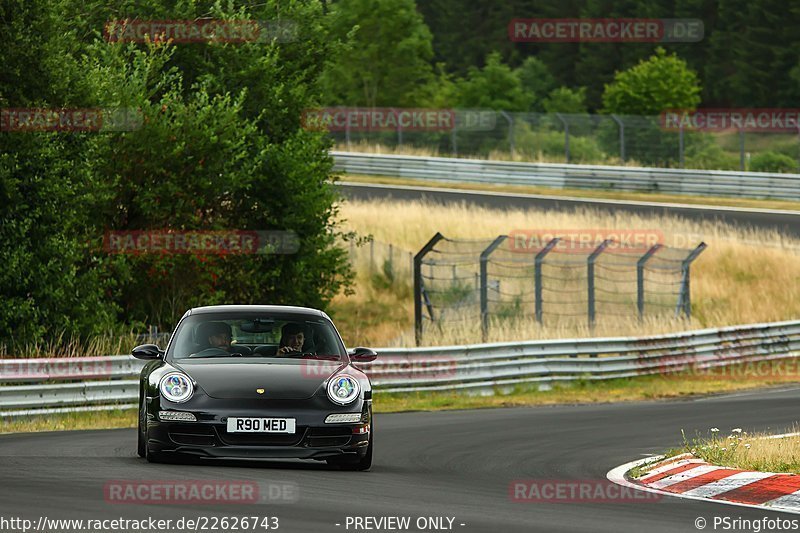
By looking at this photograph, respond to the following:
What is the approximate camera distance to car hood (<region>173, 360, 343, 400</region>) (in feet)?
38.2

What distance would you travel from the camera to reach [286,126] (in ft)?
97.0

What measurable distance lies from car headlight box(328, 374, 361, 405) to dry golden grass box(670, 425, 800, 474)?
303cm

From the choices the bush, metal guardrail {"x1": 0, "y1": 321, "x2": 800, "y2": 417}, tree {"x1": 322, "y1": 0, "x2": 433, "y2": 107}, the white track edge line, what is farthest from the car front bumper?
tree {"x1": 322, "y1": 0, "x2": 433, "y2": 107}

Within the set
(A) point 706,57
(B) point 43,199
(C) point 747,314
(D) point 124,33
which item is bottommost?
(C) point 747,314

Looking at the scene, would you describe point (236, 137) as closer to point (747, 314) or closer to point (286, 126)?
point (286, 126)

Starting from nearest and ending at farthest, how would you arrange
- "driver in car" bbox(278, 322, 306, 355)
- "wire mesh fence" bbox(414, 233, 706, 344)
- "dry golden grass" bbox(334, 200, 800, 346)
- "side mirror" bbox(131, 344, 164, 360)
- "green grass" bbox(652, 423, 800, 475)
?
"green grass" bbox(652, 423, 800, 475) < "side mirror" bbox(131, 344, 164, 360) < "driver in car" bbox(278, 322, 306, 355) < "wire mesh fence" bbox(414, 233, 706, 344) < "dry golden grass" bbox(334, 200, 800, 346)

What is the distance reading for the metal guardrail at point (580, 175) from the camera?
4625 cm

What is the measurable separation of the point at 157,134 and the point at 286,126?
4775 millimetres

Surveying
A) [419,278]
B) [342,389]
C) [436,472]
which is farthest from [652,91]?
[342,389]

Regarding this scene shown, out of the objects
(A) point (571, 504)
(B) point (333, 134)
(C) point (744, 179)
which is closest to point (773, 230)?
(C) point (744, 179)

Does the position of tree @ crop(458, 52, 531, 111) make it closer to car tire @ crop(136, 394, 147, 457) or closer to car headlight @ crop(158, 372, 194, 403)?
car tire @ crop(136, 394, 147, 457)

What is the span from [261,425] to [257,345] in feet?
5.29

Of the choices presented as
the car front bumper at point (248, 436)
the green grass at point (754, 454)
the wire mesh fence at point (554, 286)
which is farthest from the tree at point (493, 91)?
the car front bumper at point (248, 436)

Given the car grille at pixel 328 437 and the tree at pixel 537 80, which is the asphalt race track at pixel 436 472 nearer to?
the car grille at pixel 328 437
